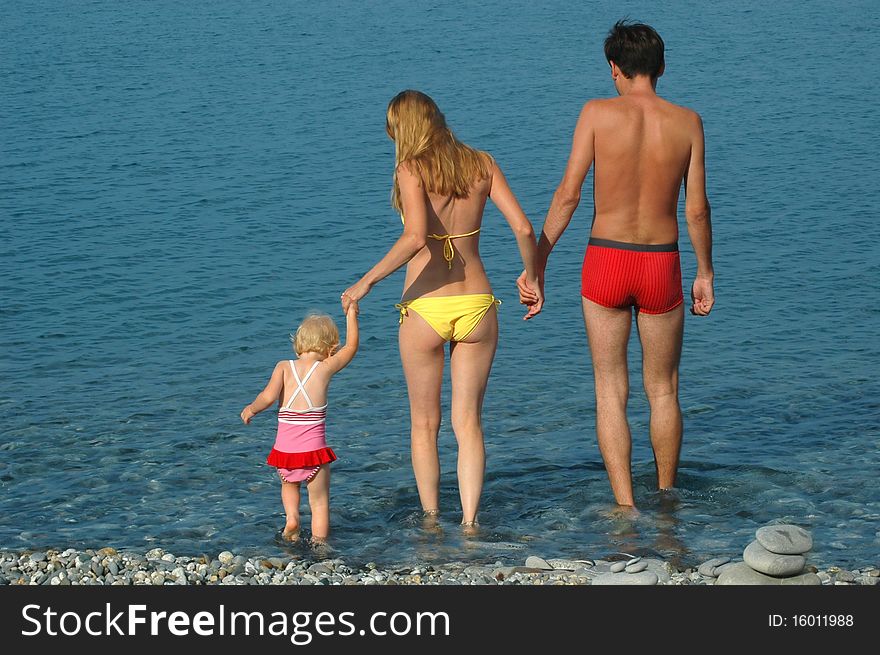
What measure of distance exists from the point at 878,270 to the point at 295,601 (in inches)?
349

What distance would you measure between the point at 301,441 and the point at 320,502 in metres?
0.37

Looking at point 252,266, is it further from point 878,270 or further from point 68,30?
point 68,30

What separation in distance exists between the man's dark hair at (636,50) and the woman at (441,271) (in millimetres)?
773

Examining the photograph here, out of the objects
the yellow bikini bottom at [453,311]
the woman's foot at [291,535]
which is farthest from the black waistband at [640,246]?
the woman's foot at [291,535]

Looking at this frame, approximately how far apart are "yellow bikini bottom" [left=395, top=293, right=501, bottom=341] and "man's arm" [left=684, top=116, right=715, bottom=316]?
40.5 inches

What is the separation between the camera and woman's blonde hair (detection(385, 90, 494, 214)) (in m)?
5.82

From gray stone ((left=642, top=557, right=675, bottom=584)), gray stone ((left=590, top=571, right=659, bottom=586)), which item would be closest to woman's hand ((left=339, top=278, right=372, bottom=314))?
gray stone ((left=590, top=571, right=659, bottom=586))

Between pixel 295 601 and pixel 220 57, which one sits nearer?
pixel 295 601

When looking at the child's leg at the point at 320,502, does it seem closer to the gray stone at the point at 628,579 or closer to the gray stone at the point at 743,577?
the gray stone at the point at 628,579

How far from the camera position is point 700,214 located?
6121 mm

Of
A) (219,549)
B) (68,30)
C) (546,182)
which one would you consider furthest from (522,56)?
(219,549)

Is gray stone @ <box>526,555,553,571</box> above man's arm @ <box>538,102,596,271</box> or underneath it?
underneath

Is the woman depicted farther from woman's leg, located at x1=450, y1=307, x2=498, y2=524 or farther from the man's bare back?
the man's bare back

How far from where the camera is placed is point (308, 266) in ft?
42.8
